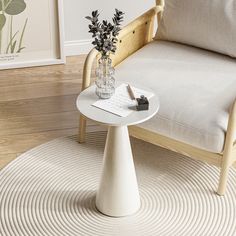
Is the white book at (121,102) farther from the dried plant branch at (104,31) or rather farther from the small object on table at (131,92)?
the dried plant branch at (104,31)

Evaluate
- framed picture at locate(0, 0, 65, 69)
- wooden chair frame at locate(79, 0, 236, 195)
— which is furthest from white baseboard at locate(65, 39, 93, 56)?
wooden chair frame at locate(79, 0, 236, 195)

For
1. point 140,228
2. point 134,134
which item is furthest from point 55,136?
point 140,228

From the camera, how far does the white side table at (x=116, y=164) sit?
227 centimetres

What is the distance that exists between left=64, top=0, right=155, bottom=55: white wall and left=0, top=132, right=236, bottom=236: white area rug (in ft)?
2.92

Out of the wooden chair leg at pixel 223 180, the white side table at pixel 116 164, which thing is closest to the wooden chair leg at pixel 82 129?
the white side table at pixel 116 164

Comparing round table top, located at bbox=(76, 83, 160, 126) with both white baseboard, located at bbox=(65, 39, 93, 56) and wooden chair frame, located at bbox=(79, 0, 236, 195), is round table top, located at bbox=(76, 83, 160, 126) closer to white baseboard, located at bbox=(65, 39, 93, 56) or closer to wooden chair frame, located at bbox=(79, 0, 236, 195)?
wooden chair frame, located at bbox=(79, 0, 236, 195)

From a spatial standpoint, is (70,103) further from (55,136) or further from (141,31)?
(141,31)

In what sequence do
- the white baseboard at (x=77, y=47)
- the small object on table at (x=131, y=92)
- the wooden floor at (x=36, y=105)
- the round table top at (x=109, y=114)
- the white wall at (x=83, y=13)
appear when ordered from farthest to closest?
the white baseboard at (x=77, y=47), the white wall at (x=83, y=13), the wooden floor at (x=36, y=105), the small object on table at (x=131, y=92), the round table top at (x=109, y=114)

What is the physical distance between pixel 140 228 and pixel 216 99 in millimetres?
595

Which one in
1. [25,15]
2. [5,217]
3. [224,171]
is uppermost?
[25,15]

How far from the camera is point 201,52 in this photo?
2840 millimetres

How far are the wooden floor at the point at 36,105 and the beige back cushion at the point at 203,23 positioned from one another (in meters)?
0.64

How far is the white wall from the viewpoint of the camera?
349 cm

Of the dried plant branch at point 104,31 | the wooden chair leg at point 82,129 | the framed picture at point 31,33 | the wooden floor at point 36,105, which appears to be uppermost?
the dried plant branch at point 104,31
